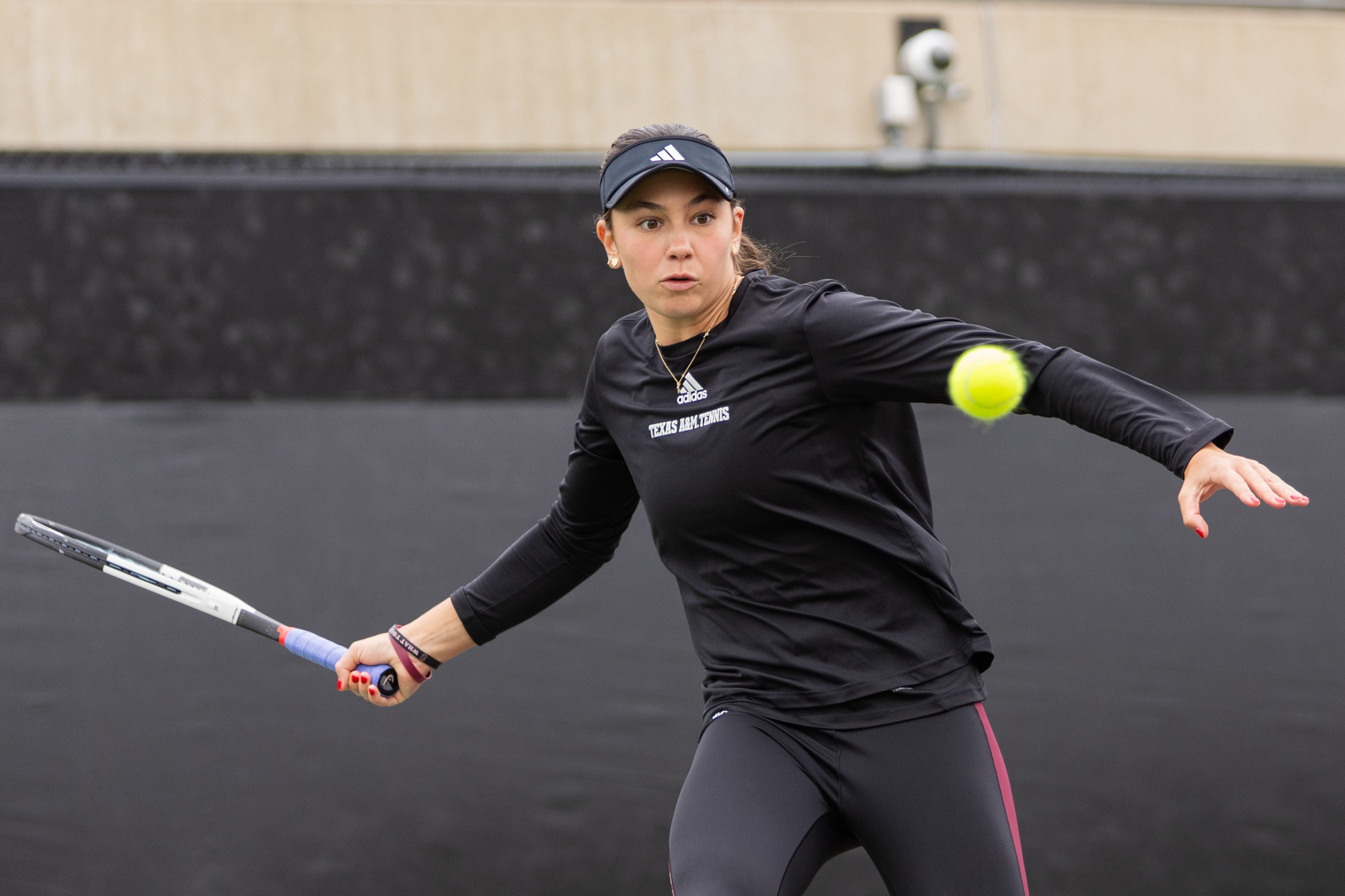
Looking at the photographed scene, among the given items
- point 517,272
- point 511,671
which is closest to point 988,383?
point 511,671

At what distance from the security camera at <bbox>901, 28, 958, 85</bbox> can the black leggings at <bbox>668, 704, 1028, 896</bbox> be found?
3271 mm

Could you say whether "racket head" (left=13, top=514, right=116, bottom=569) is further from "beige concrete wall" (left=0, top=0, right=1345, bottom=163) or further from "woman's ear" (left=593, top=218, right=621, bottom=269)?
"beige concrete wall" (left=0, top=0, right=1345, bottom=163)

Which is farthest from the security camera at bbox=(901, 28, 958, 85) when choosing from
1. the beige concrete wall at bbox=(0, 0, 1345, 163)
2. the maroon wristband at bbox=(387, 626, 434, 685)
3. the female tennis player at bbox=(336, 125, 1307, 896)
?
the maroon wristband at bbox=(387, 626, 434, 685)

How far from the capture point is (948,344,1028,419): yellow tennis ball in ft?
6.41

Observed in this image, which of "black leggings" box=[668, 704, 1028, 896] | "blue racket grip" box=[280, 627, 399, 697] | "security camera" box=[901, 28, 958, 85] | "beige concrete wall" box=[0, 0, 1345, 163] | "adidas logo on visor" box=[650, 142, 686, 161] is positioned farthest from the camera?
"security camera" box=[901, 28, 958, 85]

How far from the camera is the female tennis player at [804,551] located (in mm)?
2092

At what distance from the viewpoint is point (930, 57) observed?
4820 mm

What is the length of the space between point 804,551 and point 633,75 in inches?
120

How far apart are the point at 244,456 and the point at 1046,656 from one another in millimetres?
2986

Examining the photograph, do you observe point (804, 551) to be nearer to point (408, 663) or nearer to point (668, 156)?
point (668, 156)

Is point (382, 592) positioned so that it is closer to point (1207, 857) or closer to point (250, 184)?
point (250, 184)

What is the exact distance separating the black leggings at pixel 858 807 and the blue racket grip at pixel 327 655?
33.8 inches

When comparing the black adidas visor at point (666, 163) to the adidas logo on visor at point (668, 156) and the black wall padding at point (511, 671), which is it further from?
the black wall padding at point (511, 671)

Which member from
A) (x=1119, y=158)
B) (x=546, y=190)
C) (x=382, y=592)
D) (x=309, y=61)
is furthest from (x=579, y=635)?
(x=1119, y=158)
